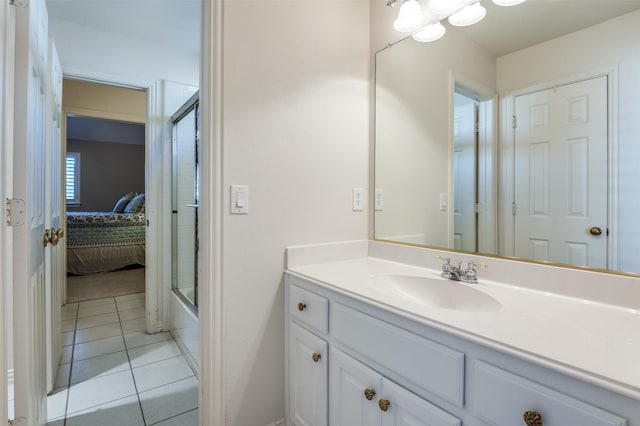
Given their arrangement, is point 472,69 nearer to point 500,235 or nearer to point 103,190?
point 500,235

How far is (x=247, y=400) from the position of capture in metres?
1.35

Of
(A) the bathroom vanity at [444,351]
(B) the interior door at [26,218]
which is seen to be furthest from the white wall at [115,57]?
(A) the bathroom vanity at [444,351]

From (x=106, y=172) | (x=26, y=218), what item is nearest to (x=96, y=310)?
(x=26, y=218)

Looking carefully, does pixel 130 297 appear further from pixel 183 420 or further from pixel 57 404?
pixel 183 420

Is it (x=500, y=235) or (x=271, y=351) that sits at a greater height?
(x=500, y=235)

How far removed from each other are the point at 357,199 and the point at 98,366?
6.46ft

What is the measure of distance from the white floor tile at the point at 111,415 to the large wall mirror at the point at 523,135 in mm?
1551

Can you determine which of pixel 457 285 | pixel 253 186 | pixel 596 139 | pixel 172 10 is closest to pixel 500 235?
pixel 457 285

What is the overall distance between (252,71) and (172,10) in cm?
145

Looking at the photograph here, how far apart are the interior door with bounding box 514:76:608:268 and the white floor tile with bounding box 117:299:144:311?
337 cm

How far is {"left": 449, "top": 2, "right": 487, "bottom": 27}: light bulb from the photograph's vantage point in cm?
129

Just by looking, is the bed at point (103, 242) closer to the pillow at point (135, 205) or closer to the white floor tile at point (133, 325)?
the pillow at point (135, 205)

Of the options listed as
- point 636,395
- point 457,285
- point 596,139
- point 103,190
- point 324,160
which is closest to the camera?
point 636,395

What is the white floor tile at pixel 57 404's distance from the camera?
5.17 ft
